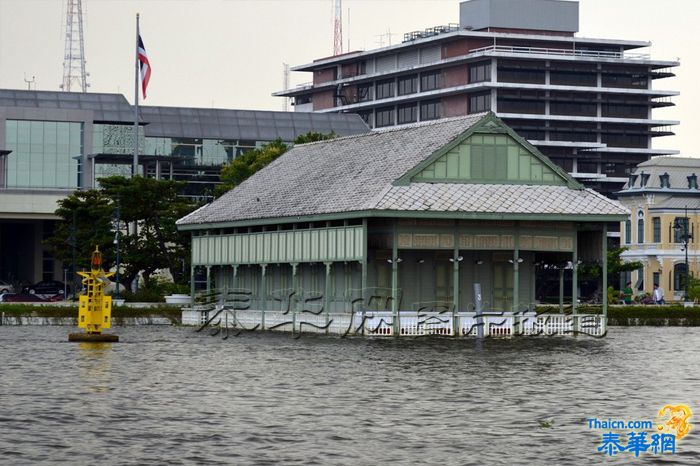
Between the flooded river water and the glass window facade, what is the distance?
79.0 m

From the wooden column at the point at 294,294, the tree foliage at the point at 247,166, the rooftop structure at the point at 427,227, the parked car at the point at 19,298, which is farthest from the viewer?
the parked car at the point at 19,298

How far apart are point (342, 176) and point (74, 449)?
166ft

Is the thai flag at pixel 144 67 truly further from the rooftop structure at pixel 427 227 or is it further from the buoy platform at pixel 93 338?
the buoy platform at pixel 93 338

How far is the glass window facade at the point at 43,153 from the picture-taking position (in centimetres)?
14288

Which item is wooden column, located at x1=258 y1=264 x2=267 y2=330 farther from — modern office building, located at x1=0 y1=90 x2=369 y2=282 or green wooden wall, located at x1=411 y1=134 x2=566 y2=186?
modern office building, located at x1=0 y1=90 x2=369 y2=282

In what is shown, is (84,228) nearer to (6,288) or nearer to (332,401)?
(6,288)

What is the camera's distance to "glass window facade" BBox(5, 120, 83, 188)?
143 metres

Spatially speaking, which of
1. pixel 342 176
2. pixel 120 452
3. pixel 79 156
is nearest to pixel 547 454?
pixel 120 452

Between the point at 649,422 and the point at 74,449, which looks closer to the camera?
the point at 74,449

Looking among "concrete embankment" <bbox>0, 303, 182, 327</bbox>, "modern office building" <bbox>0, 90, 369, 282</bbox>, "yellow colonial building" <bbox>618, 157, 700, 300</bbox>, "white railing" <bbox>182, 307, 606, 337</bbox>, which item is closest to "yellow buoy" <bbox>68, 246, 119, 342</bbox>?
"white railing" <bbox>182, 307, 606, 337</bbox>

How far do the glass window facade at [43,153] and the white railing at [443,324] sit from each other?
216 feet

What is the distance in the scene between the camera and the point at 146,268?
108000 millimetres

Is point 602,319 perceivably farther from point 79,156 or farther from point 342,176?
point 79,156

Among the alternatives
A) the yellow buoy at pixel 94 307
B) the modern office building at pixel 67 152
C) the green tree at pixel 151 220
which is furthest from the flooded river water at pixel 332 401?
the modern office building at pixel 67 152
